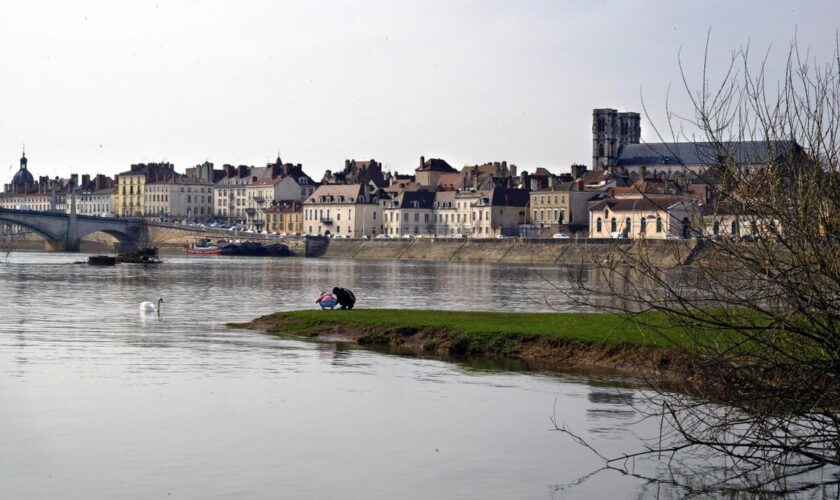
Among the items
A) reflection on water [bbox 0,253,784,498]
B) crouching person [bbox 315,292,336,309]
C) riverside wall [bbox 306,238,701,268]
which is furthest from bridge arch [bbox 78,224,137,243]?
reflection on water [bbox 0,253,784,498]

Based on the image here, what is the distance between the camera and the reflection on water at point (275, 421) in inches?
773

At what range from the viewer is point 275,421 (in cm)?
2450

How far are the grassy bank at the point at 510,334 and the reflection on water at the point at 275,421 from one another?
1.90 metres

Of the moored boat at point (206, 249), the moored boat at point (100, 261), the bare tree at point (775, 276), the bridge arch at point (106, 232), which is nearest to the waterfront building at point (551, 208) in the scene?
the moored boat at point (206, 249)

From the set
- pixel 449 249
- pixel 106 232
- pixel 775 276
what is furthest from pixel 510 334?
pixel 106 232

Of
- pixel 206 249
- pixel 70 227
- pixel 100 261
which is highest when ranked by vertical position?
pixel 70 227

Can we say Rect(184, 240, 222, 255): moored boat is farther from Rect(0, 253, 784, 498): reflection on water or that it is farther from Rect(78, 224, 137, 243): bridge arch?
Rect(0, 253, 784, 498): reflection on water

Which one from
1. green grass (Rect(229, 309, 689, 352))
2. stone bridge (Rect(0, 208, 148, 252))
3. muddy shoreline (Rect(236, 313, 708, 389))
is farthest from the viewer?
stone bridge (Rect(0, 208, 148, 252))

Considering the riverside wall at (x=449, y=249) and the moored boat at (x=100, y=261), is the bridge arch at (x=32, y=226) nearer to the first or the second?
the riverside wall at (x=449, y=249)

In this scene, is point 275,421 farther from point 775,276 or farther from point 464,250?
point 464,250

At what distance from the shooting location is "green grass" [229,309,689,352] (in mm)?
34188

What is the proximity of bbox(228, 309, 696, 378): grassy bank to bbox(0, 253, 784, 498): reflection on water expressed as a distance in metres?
1.90

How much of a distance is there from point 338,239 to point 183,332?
14487 centimetres

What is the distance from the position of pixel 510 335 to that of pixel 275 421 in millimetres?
13417
